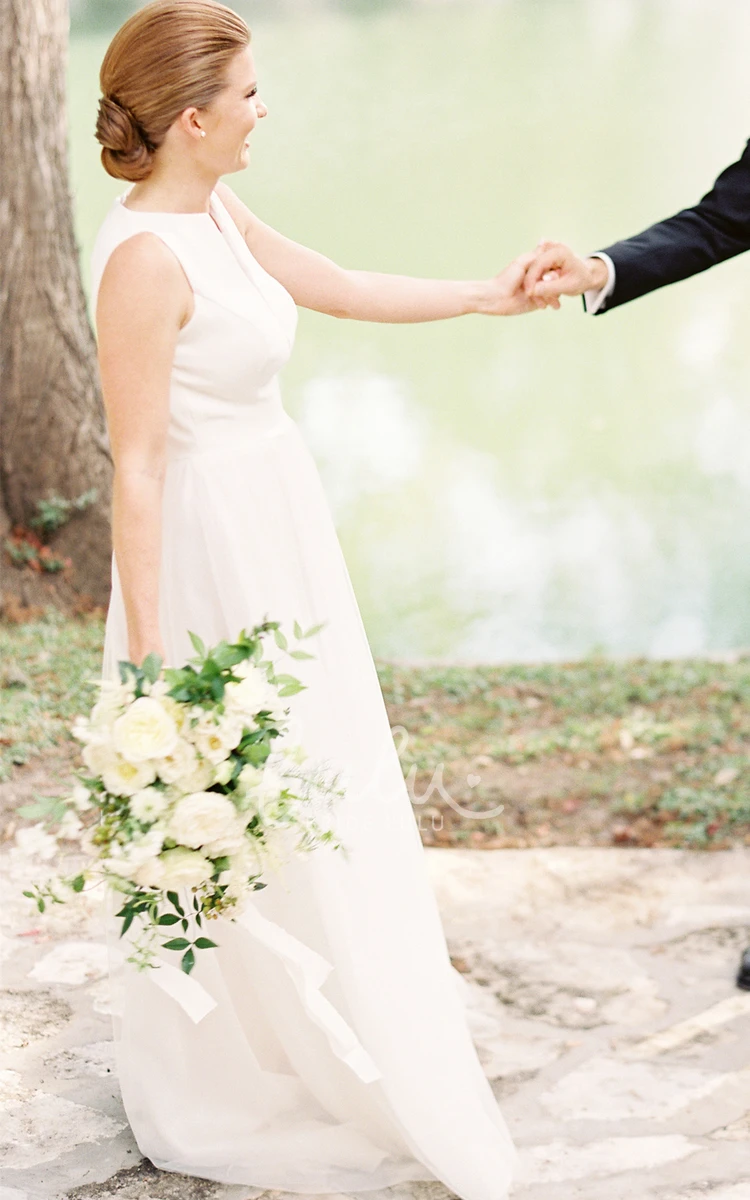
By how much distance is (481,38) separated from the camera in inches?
244

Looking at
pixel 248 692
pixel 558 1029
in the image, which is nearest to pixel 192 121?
pixel 248 692

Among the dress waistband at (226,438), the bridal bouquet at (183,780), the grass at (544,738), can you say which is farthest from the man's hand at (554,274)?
the grass at (544,738)

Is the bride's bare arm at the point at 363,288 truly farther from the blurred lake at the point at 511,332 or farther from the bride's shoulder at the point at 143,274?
the blurred lake at the point at 511,332

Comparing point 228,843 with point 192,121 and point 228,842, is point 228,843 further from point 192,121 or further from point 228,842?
point 192,121

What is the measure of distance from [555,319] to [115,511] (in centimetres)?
436

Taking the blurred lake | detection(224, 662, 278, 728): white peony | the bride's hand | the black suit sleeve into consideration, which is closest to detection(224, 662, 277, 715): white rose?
detection(224, 662, 278, 728): white peony

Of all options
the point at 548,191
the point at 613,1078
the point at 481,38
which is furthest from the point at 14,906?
the point at 481,38

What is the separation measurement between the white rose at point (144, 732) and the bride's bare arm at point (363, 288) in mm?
1109

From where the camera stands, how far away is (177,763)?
1.94 meters

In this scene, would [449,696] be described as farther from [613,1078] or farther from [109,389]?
[109,389]

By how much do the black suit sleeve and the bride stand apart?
960mm

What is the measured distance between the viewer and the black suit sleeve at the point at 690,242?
129 inches

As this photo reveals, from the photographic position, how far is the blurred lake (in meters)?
6.14

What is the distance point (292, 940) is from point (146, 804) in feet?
1.92
